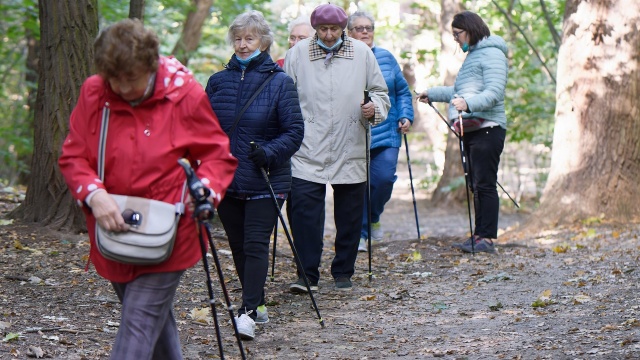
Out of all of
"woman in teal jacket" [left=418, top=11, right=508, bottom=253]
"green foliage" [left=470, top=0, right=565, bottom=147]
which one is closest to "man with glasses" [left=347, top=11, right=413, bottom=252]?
"woman in teal jacket" [left=418, top=11, right=508, bottom=253]

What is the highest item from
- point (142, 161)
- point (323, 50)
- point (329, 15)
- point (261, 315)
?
point (329, 15)

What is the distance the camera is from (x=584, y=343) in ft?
16.0

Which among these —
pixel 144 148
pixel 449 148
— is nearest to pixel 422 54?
pixel 449 148

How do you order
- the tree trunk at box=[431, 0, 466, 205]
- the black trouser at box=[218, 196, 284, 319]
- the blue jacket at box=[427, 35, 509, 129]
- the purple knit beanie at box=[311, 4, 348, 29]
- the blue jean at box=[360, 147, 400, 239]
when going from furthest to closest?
the tree trunk at box=[431, 0, 466, 205], the blue jean at box=[360, 147, 400, 239], the blue jacket at box=[427, 35, 509, 129], the purple knit beanie at box=[311, 4, 348, 29], the black trouser at box=[218, 196, 284, 319]

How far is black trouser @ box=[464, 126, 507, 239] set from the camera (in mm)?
8141

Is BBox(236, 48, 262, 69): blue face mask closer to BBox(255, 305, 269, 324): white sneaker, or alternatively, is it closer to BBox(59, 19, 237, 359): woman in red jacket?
BBox(255, 305, 269, 324): white sneaker

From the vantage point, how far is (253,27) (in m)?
5.40

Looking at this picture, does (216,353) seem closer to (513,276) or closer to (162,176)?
(162,176)

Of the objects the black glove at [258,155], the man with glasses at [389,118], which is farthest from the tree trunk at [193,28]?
the black glove at [258,155]

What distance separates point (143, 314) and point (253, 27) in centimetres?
259

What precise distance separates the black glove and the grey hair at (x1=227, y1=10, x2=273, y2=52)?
685 millimetres

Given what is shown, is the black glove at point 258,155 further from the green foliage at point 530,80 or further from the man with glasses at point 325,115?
the green foliage at point 530,80

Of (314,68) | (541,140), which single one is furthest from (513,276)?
(541,140)

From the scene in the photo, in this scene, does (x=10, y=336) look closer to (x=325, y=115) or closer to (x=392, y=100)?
(x=325, y=115)
